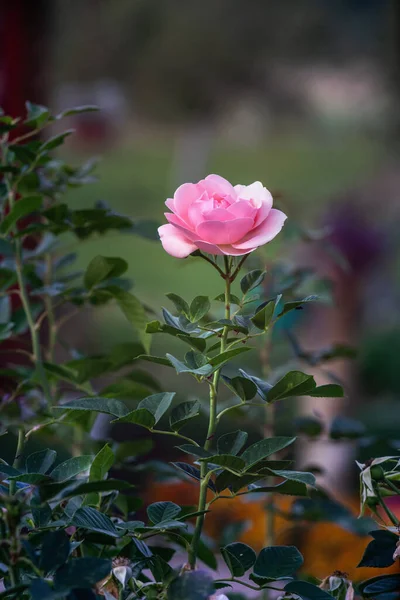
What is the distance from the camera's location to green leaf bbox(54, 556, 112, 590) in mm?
281

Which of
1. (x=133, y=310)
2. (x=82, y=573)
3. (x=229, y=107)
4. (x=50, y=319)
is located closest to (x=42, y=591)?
(x=82, y=573)

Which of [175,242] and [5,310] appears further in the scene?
[5,310]

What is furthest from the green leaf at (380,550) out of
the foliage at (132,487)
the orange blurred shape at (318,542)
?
the orange blurred shape at (318,542)

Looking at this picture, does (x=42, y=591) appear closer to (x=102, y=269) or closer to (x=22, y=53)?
(x=102, y=269)

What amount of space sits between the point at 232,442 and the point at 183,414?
0.03 metres

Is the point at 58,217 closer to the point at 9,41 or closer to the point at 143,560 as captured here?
the point at 143,560

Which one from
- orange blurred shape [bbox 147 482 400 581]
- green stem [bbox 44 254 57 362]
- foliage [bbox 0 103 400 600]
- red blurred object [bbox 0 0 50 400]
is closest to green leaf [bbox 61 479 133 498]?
foliage [bbox 0 103 400 600]

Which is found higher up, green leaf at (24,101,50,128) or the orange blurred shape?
green leaf at (24,101,50,128)

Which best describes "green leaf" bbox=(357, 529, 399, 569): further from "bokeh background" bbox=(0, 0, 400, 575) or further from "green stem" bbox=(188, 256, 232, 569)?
"bokeh background" bbox=(0, 0, 400, 575)

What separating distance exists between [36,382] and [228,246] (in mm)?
250

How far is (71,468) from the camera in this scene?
0.36 meters

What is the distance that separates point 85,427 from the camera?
0.51 meters

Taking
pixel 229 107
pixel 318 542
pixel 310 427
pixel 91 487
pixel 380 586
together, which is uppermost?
pixel 91 487

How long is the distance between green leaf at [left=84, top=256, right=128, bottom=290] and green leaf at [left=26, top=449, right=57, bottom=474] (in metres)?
0.18
